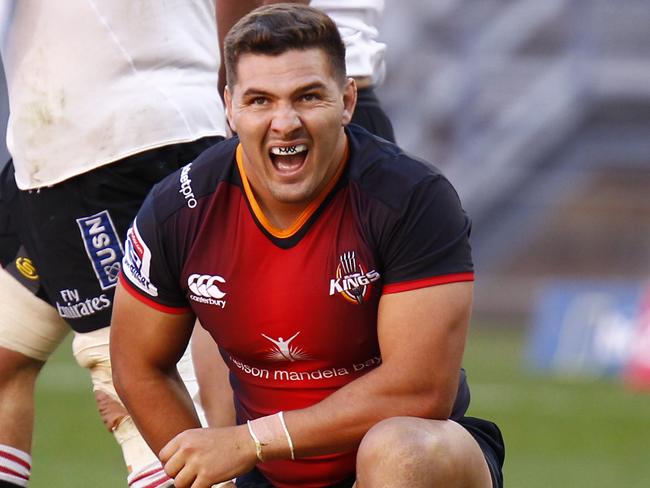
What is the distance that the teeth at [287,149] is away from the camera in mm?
4180

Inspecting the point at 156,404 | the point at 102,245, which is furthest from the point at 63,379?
the point at 156,404

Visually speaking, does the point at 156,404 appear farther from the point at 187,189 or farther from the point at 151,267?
the point at 187,189

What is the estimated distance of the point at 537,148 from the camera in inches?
685

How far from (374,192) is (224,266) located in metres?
0.47

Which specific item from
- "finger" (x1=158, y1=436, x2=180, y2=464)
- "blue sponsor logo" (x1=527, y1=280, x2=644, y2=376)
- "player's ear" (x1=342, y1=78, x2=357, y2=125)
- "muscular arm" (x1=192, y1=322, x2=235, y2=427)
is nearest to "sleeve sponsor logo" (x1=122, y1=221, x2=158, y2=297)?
"finger" (x1=158, y1=436, x2=180, y2=464)

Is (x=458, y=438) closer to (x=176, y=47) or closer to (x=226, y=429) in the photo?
(x=226, y=429)

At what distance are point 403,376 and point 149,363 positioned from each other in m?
0.75

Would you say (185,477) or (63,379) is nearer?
(185,477)

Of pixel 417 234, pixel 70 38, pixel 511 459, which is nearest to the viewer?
pixel 417 234

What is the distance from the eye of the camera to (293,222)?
434cm

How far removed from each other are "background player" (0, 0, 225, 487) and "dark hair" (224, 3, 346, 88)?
0.62 metres

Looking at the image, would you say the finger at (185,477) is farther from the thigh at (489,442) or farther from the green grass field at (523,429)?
the green grass field at (523,429)

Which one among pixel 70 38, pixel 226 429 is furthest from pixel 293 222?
pixel 70 38

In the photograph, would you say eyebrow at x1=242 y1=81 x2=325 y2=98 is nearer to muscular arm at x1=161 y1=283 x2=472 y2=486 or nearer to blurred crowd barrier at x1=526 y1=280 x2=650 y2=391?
muscular arm at x1=161 y1=283 x2=472 y2=486
